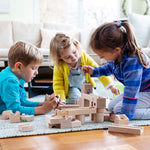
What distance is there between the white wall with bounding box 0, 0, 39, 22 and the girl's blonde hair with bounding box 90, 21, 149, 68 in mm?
3344

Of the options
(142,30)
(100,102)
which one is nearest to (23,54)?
(100,102)

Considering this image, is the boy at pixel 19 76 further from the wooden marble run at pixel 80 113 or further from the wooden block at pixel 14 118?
the wooden marble run at pixel 80 113

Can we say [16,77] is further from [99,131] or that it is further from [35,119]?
[99,131]

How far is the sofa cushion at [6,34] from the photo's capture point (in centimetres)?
359

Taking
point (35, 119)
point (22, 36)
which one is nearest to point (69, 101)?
point (35, 119)

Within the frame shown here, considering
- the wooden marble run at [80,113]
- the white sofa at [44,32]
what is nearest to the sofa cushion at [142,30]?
the white sofa at [44,32]

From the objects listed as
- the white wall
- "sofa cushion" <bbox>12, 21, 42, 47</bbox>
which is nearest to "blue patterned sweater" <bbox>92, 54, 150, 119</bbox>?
"sofa cushion" <bbox>12, 21, 42, 47</bbox>

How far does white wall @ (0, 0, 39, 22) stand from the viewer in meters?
4.21

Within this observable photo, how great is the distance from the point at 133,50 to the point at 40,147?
2.22 ft

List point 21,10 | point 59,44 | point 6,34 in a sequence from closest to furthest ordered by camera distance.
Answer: point 59,44
point 6,34
point 21,10

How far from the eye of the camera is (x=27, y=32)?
3.71 m

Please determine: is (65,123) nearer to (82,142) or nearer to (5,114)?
(82,142)

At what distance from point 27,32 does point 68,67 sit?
7.35ft

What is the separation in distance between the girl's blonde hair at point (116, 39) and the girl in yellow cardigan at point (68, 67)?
1.16 ft
